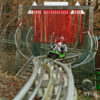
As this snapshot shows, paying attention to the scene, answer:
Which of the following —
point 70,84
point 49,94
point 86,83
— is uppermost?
point 70,84

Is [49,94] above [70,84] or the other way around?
the other way around

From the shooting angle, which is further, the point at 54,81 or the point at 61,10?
the point at 61,10

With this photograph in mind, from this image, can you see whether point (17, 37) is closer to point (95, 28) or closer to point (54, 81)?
point (54, 81)

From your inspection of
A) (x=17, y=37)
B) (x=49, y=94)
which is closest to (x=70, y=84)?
(x=49, y=94)

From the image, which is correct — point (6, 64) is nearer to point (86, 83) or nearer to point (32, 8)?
point (32, 8)

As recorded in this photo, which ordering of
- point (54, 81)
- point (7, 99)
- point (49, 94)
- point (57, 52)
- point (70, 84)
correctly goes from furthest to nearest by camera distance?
point (57, 52), point (7, 99), point (54, 81), point (49, 94), point (70, 84)

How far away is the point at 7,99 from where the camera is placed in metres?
5.09

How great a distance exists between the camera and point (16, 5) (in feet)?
66.9

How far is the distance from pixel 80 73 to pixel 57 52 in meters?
1.63

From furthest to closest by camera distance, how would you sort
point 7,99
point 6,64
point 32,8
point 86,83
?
point 6,64 < point 32,8 < point 86,83 < point 7,99

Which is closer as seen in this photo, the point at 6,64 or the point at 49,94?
the point at 49,94

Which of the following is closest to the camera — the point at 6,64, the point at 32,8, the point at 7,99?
the point at 7,99

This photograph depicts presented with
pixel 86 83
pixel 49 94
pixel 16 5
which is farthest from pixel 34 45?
pixel 16 5

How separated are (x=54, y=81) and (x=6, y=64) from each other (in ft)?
24.3
